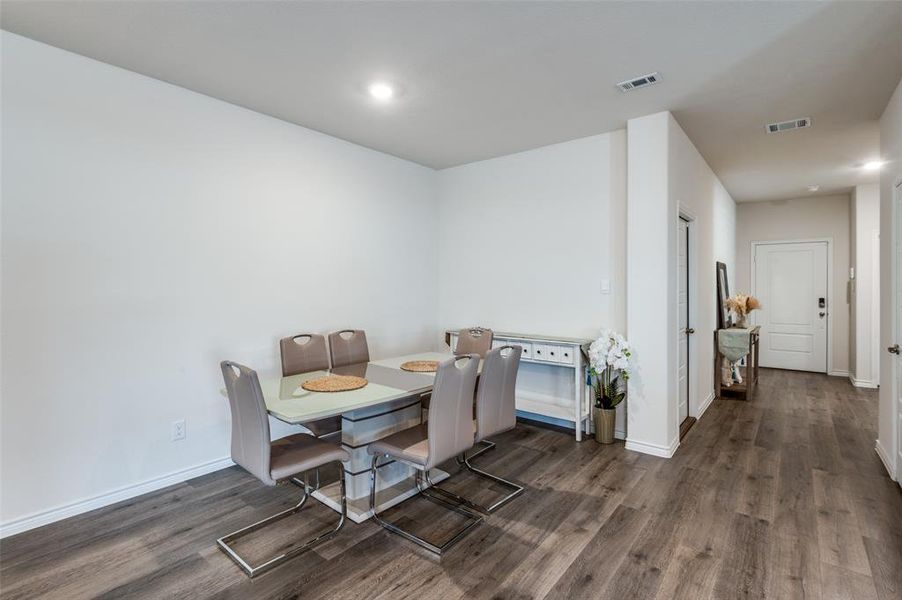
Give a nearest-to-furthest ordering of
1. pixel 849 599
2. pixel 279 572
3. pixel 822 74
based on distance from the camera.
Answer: pixel 849 599 < pixel 279 572 < pixel 822 74

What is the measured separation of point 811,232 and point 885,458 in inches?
183

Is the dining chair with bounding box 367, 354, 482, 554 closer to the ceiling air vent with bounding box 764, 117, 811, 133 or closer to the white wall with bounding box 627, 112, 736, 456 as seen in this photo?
the white wall with bounding box 627, 112, 736, 456

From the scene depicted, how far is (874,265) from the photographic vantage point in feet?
17.9

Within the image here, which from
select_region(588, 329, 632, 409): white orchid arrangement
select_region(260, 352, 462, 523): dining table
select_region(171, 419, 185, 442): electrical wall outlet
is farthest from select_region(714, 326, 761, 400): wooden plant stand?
select_region(171, 419, 185, 442): electrical wall outlet

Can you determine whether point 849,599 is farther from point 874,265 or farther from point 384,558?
point 874,265

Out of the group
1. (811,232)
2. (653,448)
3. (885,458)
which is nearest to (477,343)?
(653,448)

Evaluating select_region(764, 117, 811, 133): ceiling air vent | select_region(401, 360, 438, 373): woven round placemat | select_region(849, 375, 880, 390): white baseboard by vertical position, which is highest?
select_region(764, 117, 811, 133): ceiling air vent

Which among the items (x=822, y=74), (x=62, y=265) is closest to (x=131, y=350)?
(x=62, y=265)

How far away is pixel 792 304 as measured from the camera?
6.70m

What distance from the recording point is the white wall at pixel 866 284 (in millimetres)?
5449

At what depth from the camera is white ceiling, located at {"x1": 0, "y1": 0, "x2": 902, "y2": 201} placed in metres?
2.13

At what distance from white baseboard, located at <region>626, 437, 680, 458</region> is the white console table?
42 centimetres

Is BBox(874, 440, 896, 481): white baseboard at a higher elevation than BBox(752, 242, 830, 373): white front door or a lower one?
lower

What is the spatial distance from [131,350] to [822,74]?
15.6 ft
